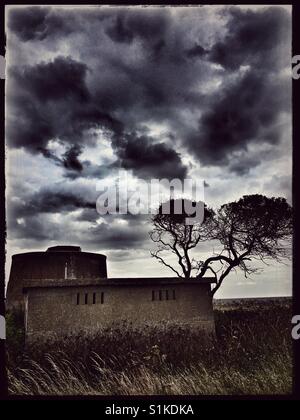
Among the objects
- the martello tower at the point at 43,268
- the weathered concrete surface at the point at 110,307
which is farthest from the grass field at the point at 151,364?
the martello tower at the point at 43,268

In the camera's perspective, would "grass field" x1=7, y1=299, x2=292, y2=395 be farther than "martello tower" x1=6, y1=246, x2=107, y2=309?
No

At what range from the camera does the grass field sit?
5.27m

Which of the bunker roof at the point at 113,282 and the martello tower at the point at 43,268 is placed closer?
the bunker roof at the point at 113,282

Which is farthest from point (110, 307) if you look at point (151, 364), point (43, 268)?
point (43, 268)

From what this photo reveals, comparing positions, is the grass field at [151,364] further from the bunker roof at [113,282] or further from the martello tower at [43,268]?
the martello tower at [43,268]

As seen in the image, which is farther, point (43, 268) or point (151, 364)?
point (43, 268)

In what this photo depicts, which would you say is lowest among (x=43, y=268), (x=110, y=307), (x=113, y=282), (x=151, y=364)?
(x=151, y=364)

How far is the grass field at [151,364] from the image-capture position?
5.27 metres

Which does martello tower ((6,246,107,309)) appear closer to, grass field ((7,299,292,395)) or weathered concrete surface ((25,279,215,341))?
grass field ((7,299,292,395))

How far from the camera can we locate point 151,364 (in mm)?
7094

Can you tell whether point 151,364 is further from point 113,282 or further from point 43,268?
point 43,268

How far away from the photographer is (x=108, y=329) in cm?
910

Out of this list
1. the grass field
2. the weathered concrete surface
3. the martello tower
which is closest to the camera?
the grass field

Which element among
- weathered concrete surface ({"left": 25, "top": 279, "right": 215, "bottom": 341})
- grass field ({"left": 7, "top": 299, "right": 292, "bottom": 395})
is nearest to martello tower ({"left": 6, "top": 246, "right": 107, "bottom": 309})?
grass field ({"left": 7, "top": 299, "right": 292, "bottom": 395})
